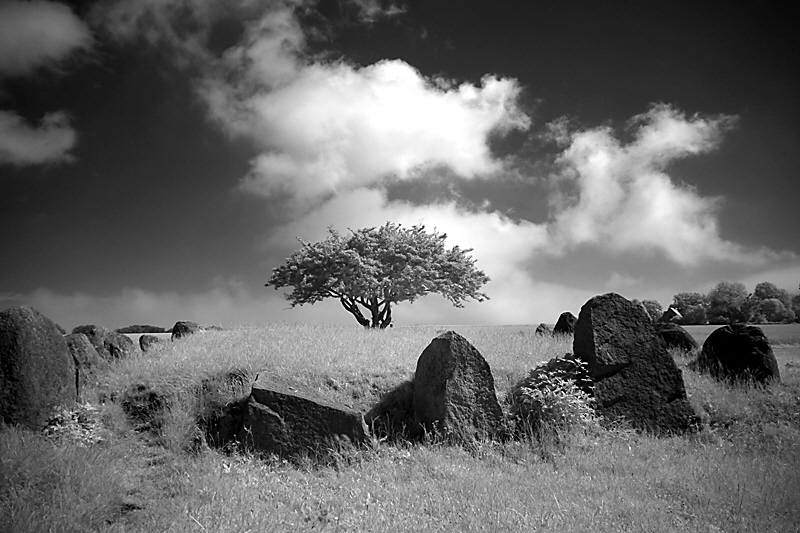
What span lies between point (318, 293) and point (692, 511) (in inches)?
1302

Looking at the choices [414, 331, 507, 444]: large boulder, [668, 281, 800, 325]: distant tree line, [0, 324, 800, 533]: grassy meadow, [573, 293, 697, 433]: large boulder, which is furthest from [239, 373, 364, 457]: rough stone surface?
[668, 281, 800, 325]: distant tree line

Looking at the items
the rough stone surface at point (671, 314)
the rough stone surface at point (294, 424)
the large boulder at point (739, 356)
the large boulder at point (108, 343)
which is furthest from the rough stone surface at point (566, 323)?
the large boulder at point (108, 343)

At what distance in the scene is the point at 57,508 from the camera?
726 cm

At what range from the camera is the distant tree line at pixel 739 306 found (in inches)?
2277

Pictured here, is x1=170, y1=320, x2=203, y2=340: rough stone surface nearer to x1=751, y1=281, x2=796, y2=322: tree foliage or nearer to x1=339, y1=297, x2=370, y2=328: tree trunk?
x1=339, y1=297, x2=370, y2=328: tree trunk

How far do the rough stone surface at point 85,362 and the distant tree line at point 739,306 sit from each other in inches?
2248

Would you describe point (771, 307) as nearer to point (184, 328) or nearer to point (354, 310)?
point (354, 310)

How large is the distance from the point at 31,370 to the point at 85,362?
529 cm

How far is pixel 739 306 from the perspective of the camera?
5791 cm

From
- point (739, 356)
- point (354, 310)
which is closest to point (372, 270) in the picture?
point (354, 310)

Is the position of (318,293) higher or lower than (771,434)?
higher

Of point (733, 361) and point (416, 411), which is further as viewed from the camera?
point (733, 361)

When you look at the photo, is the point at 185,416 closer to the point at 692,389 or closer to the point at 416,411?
the point at 416,411

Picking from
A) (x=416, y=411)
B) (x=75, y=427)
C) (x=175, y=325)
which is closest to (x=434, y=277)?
(x=175, y=325)
